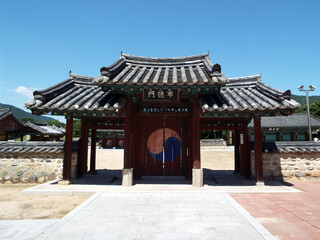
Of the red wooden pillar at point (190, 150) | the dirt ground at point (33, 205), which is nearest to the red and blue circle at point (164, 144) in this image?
the red wooden pillar at point (190, 150)

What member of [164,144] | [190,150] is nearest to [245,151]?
[190,150]

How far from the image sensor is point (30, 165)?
925cm

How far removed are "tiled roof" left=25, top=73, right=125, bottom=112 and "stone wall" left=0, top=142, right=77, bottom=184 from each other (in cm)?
253

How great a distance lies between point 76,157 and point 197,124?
6.29m

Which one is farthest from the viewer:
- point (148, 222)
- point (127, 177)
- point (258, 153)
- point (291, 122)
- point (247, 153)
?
point (291, 122)

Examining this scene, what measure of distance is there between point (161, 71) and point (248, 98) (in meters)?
4.30

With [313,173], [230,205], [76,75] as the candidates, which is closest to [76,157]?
[76,75]

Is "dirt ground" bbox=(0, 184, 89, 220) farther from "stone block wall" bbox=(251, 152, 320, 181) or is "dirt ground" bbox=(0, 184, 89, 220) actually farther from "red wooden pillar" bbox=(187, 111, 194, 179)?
"stone block wall" bbox=(251, 152, 320, 181)

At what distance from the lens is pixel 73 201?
6660mm

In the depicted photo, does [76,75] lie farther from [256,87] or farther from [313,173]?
[313,173]

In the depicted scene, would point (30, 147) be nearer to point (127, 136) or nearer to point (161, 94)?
point (127, 136)

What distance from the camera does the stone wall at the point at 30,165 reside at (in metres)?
9.16

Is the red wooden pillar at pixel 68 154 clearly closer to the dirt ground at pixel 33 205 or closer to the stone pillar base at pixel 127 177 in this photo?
the dirt ground at pixel 33 205

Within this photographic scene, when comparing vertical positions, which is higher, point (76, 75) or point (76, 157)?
point (76, 75)
